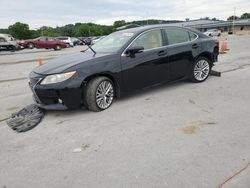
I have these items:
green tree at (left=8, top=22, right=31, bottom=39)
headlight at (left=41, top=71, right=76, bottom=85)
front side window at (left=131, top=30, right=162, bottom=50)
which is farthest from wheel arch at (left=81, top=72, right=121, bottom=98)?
green tree at (left=8, top=22, right=31, bottom=39)

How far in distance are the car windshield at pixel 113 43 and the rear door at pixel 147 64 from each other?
0.24m

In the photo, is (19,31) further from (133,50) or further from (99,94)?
(99,94)

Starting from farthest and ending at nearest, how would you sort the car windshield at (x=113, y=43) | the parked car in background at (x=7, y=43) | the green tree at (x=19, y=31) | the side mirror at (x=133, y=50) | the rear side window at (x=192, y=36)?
the green tree at (x=19, y=31) → the parked car in background at (x=7, y=43) → the rear side window at (x=192, y=36) → the car windshield at (x=113, y=43) → the side mirror at (x=133, y=50)

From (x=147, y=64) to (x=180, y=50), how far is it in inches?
44.4

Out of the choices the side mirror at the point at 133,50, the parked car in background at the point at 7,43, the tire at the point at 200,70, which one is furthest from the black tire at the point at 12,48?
the side mirror at the point at 133,50

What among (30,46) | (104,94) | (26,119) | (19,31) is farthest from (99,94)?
(19,31)

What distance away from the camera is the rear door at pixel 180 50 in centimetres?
603

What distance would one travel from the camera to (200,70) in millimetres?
6797

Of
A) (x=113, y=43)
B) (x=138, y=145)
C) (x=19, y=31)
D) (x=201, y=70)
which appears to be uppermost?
(x=19, y=31)

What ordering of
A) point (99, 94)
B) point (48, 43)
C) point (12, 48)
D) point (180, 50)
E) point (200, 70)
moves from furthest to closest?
1. point (12, 48)
2. point (48, 43)
3. point (200, 70)
4. point (180, 50)
5. point (99, 94)

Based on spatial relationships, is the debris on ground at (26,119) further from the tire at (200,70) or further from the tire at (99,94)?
the tire at (200,70)

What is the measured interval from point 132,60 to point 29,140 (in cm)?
257

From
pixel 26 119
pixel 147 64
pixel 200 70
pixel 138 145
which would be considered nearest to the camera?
pixel 138 145

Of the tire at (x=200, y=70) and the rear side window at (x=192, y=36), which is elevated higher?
the rear side window at (x=192, y=36)
